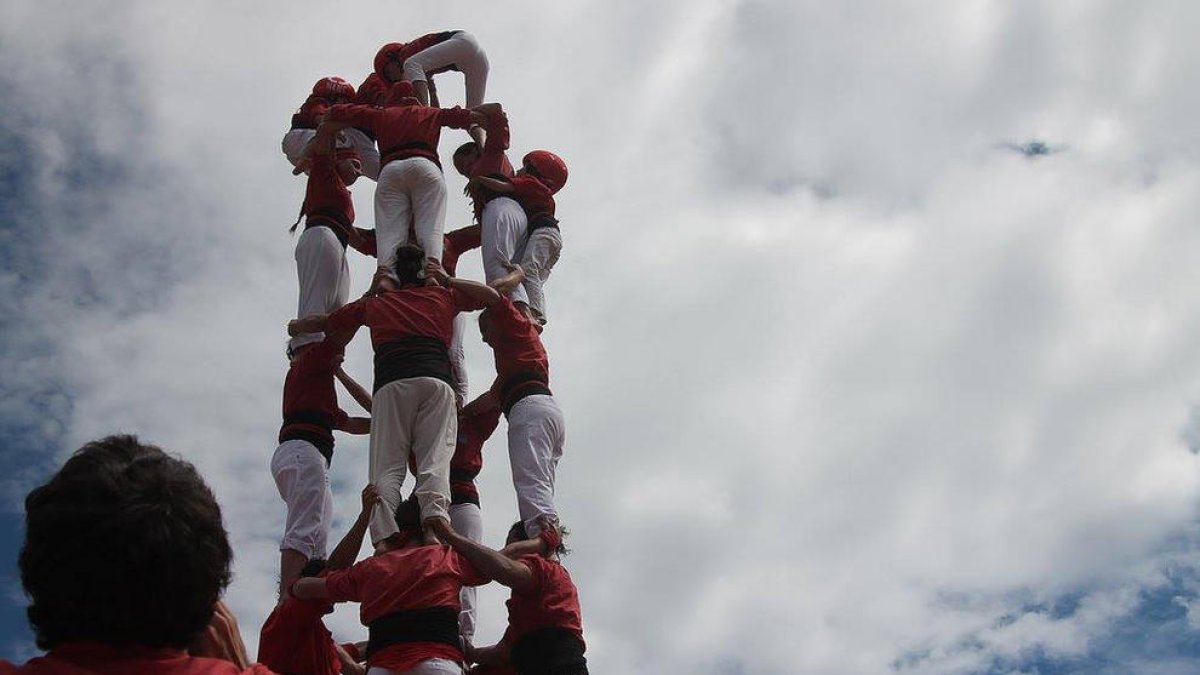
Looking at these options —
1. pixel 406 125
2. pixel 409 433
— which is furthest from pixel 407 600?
pixel 406 125

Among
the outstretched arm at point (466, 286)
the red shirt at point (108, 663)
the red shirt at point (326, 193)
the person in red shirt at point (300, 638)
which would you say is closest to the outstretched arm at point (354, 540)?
the person in red shirt at point (300, 638)

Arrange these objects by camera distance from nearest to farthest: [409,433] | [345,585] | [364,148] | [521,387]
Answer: [345,585] < [409,433] < [521,387] < [364,148]

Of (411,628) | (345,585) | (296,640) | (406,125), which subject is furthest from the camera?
(406,125)

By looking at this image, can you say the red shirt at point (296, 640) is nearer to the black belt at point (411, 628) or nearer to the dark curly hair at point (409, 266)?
the black belt at point (411, 628)

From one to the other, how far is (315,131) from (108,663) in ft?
34.2

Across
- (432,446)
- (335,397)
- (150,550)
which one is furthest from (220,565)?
(335,397)

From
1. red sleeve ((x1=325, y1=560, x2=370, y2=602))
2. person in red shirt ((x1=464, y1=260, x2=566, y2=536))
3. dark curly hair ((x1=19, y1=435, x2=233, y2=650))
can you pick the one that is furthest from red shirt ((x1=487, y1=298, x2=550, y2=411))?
dark curly hair ((x1=19, y1=435, x2=233, y2=650))

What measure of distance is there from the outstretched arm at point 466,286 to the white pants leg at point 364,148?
304 cm

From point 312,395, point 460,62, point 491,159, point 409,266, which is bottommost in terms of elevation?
point 312,395

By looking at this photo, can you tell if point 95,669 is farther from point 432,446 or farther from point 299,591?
point 432,446

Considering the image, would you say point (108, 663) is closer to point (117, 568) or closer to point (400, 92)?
point (117, 568)

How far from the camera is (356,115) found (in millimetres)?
11289

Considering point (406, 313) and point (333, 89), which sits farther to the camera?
point (333, 89)

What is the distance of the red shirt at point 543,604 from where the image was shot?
324 inches
